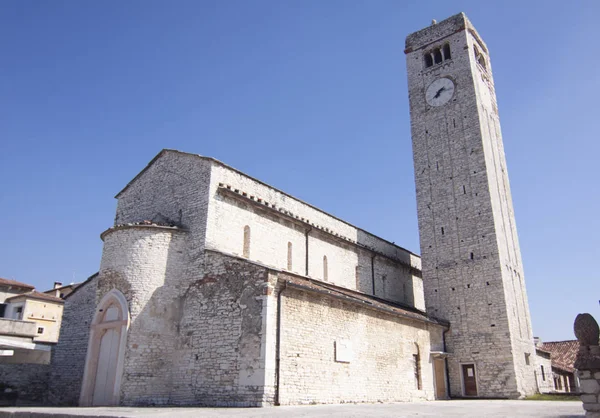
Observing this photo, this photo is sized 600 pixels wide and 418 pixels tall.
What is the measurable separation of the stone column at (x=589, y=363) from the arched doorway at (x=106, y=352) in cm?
1381

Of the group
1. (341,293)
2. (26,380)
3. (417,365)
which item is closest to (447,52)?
(341,293)

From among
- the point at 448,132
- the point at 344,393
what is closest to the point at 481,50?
the point at 448,132

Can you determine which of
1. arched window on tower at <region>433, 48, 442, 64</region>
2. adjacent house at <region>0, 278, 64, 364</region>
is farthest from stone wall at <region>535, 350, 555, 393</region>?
adjacent house at <region>0, 278, 64, 364</region>

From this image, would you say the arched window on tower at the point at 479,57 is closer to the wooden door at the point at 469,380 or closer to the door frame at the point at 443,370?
the door frame at the point at 443,370

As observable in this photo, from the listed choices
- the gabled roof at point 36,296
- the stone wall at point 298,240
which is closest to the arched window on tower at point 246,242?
the stone wall at point 298,240

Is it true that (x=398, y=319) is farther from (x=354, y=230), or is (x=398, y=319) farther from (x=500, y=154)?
(x=500, y=154)

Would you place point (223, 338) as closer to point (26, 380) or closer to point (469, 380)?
point (26, 380)

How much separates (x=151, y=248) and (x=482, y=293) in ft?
57.5

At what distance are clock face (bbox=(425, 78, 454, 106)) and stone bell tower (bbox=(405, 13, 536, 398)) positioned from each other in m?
0.06

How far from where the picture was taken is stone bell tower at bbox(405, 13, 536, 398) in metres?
25.1

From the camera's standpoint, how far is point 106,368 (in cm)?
1744

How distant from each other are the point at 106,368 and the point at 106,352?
569mm

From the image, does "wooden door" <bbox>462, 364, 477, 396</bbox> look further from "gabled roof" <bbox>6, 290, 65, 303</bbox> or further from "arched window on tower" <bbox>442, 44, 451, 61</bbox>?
"gabled roof" <bbox>6, 290, 65, 303</bbox>

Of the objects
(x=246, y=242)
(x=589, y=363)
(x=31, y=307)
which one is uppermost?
(x=246, y=242)
